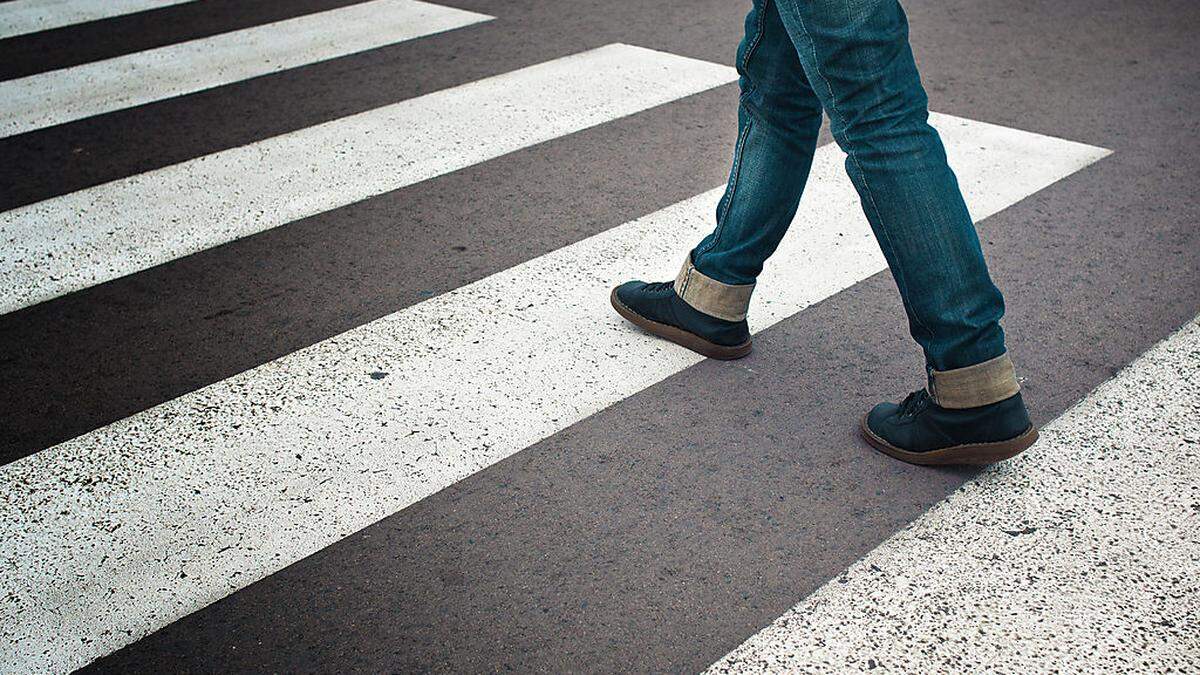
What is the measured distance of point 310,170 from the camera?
14.0 feet

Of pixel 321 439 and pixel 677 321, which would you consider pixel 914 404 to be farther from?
pixel 321 439

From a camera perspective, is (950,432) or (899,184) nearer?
(899,184)

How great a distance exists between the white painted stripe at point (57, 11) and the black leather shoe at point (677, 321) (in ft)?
14.8

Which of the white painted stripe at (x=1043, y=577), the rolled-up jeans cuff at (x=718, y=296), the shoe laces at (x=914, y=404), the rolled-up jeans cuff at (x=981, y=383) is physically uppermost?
the rolled-up jeans cuff at (x=981, y=383)

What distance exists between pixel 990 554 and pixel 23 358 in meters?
2.43

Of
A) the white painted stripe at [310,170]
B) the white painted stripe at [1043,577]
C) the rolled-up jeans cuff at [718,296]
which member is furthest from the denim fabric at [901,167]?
the white painted stripe at [310,170]

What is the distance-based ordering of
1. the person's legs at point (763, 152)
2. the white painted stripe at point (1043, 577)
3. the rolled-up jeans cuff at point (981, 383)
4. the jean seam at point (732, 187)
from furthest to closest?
1. the jean seam at point (732, 187)
2. the person's legs at point (763, 152)
3. the rolled-up jeans cuff at point (981, 383)
4. the white painted stripe at point (1043, 577)

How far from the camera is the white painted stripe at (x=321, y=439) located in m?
2.24

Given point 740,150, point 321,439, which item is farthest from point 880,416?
point 321,439

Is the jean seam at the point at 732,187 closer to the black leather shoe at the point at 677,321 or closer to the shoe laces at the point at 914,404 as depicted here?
the black leather shoe at the point at 677,321

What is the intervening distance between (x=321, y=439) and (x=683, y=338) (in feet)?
3.11

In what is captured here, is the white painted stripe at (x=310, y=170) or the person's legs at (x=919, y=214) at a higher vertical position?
the person's legs at (x=919, y=214)

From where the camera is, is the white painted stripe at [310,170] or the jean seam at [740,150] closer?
the jean seam at [740,150]

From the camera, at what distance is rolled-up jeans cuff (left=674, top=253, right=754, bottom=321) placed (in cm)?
292
